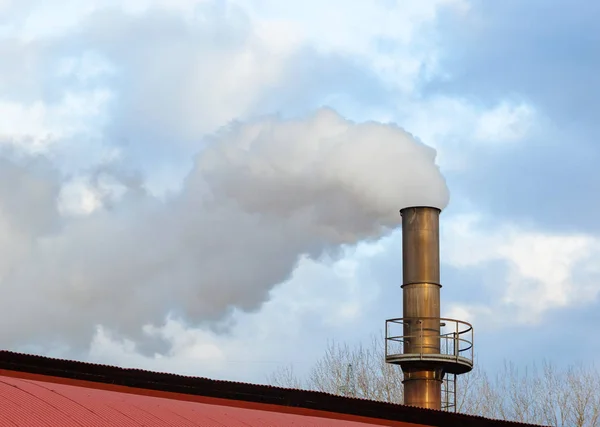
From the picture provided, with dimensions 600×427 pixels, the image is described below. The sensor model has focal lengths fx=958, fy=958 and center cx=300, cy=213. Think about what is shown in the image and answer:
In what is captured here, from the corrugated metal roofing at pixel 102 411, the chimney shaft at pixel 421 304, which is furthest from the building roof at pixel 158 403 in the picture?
the chimney shaft at pixel 421 304

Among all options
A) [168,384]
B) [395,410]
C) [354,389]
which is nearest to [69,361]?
[168,384]

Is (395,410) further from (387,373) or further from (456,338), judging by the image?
(387,373)

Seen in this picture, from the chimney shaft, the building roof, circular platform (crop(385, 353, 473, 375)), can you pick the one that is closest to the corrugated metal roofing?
the building roof

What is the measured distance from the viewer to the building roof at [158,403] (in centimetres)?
1392

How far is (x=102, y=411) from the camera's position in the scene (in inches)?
562

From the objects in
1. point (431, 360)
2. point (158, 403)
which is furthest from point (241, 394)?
point (431, 360)

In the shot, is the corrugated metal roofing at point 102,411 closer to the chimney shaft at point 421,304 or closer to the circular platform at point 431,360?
the circular platform at point 431,360

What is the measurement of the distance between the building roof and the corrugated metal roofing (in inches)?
0.6

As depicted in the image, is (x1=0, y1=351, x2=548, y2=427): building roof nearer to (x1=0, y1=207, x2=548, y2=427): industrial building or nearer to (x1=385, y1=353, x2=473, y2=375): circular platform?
(x1=0, y1=207, x2=548, y2=427): industrial building

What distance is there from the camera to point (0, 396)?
13.7 meters

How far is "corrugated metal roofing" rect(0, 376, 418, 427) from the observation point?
13.4m

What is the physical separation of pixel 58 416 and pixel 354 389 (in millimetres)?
33076

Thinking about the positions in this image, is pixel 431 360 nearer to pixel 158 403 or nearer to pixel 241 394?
pixel 241 394

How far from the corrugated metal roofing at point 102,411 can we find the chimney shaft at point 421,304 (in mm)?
12255
